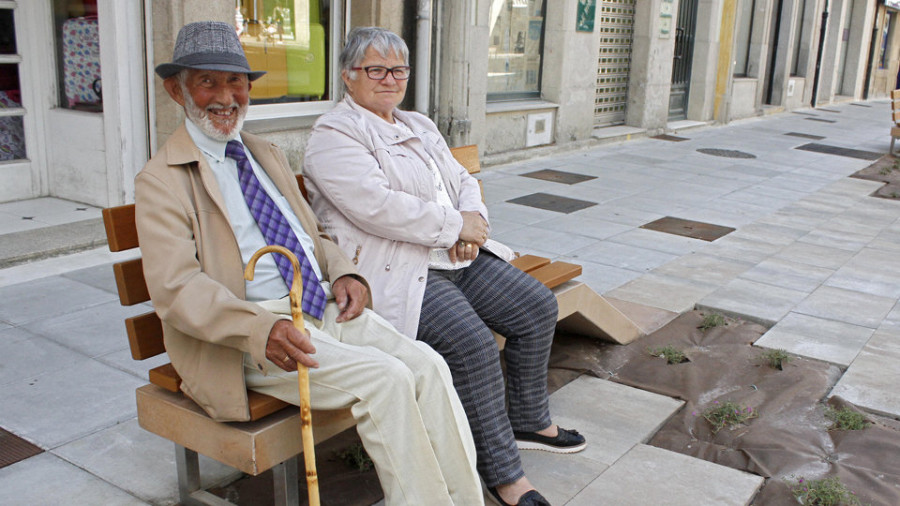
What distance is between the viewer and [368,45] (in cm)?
317

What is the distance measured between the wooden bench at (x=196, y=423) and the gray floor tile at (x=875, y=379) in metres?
2.58

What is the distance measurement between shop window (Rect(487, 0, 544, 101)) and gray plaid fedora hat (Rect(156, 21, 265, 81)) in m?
8.48

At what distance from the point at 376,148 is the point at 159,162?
2.91 ft

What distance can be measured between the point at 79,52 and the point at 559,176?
5296 mm

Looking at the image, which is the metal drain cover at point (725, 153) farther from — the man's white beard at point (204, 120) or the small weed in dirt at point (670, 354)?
the man's white beard at point (204, 120)

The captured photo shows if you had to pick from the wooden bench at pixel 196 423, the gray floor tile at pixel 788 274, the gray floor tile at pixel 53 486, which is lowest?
the gray floor tile at pixel 788 274

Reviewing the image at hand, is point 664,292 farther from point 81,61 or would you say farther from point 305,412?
point 81,61

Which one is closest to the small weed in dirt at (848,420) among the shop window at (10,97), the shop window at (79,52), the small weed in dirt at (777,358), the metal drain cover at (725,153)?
the small weed in dirt at (777,358)

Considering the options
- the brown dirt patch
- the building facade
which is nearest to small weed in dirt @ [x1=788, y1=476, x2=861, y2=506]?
the brown dirt patch

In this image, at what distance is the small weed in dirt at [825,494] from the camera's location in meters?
3.02

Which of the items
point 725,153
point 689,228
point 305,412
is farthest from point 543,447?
point 725,153

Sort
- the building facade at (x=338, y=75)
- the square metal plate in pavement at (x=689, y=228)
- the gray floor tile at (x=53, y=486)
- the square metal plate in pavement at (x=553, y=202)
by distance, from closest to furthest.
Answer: the gray floor tile at (x=53, y=486)
the building facade at (x=338, y=75)
the square metal plate in pavement at (x=689, y=228)
the square metal plate in pavement at (x=553, y=202)

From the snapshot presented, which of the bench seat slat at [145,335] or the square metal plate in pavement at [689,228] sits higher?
the bench seat slat at [145,335]

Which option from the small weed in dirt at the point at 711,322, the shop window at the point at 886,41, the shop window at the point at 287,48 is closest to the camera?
the small weed in dirt at the point at 711,322
